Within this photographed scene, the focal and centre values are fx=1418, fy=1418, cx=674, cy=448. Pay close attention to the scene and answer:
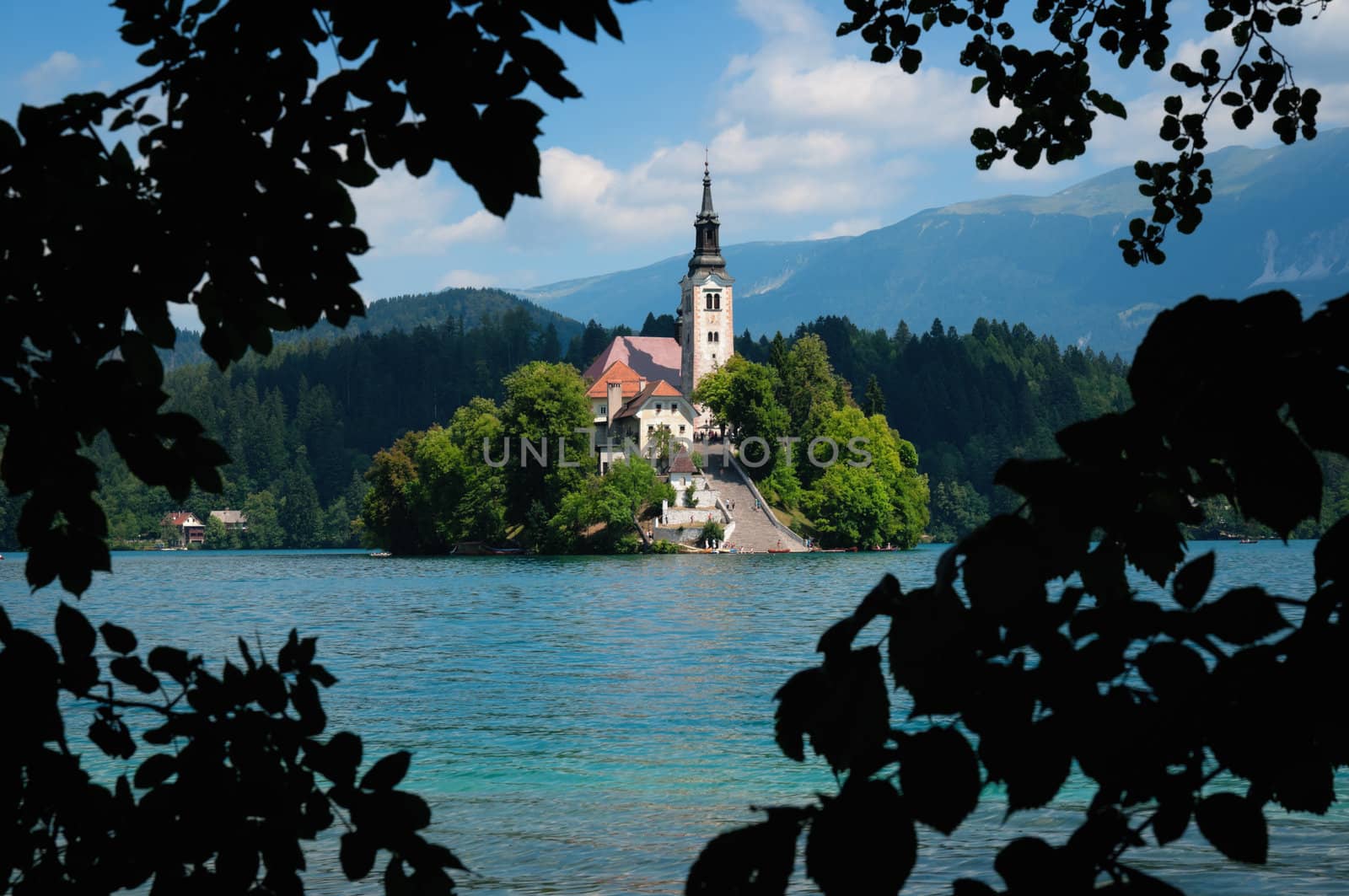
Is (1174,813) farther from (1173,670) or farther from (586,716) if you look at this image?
(586,716)

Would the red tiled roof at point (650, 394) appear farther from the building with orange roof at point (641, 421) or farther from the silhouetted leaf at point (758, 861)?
the silhouetted leaf at point (758, 861)

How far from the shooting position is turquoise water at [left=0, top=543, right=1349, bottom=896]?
1075 cm

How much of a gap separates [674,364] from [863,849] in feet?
431

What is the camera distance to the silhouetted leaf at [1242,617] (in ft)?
5.67

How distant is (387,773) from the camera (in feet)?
8.57

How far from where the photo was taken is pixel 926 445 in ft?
564

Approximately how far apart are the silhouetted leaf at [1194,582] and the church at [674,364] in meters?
101

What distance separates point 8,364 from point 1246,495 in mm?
1865

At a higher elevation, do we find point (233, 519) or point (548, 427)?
point (548, 427)

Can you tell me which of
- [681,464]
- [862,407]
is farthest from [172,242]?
[862,407]

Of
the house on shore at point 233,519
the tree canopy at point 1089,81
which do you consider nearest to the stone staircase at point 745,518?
the house on shore at point 233,519

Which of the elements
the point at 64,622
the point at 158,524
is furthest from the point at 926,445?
the point at 64,622

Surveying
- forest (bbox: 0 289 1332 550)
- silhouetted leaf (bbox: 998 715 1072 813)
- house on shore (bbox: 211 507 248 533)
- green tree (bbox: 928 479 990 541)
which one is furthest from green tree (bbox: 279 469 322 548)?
silhouetted leaf (bbox: 998 715 1072 813)

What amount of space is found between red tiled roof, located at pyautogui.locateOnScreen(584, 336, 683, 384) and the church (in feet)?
0.25
